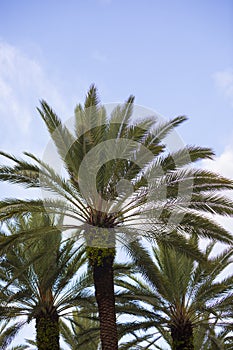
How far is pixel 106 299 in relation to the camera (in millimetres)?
14062

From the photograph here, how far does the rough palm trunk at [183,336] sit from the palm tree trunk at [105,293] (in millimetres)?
3914

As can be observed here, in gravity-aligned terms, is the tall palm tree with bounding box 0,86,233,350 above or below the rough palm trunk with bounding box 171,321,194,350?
above

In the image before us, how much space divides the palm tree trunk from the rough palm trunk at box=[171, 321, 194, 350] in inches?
154

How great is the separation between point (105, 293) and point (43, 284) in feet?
9.25

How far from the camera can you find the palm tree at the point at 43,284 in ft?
54.0

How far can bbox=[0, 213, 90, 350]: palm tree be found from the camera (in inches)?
648

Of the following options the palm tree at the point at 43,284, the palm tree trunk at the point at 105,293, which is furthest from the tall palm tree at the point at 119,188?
the palm tree at the point at 43,284

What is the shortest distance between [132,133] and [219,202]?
281cm

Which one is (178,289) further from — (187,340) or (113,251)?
(113,251)

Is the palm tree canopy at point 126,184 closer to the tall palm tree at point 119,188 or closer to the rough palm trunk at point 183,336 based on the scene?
the tall palm tree at point 119,188

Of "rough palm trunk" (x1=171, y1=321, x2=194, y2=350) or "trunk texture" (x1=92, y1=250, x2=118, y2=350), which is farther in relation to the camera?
"rough palm trunk" (x1=171, y1=321, x2=194, y2=350)

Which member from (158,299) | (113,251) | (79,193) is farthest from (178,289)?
(79,193)

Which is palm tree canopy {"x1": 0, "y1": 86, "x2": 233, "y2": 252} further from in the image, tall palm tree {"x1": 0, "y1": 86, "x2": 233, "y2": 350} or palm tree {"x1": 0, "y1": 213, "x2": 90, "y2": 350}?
palm tree {"x1": 0, "y1": 213, "x2": 90, "y2": 350}

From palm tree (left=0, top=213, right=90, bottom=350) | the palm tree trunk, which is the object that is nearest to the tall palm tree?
the palm tree trunk
